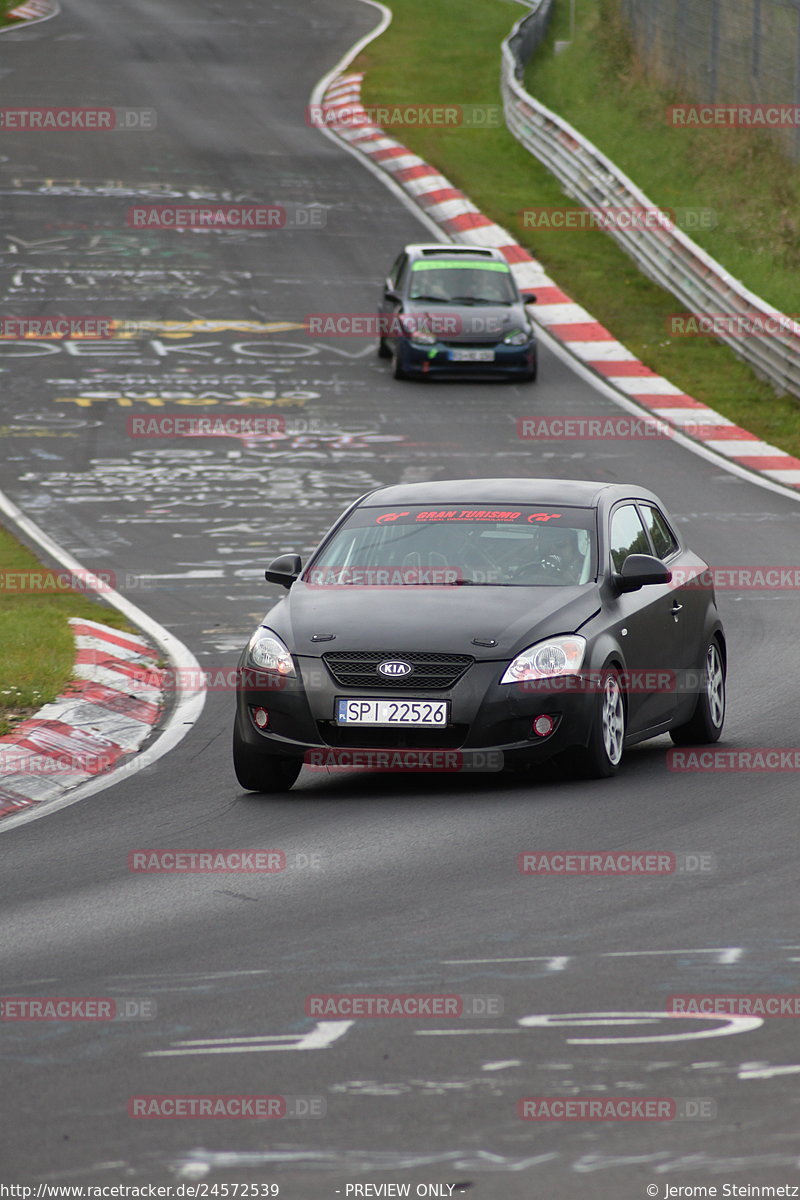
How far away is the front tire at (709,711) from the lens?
11.1 metres

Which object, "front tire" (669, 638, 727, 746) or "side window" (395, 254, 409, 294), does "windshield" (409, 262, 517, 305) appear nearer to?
"side window" (395, 254, 409, 294)

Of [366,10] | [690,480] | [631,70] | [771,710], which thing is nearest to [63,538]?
[690,480]

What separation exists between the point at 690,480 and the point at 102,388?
8753 millimetres

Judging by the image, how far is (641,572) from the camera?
10.1 metres

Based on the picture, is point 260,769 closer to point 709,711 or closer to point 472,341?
point 709,711

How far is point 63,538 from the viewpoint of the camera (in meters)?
18.9

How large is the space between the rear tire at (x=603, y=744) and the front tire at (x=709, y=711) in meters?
1.12
